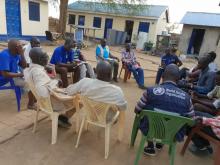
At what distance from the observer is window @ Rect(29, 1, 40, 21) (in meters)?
13.2

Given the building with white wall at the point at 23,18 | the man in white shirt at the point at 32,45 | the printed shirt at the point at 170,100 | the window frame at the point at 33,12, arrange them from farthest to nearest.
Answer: the window frame at the point at 33,12
the building with white wall at the point at 23,18
the man in white shirt at the point at 32,45
the printed shirt at the point at 170,100

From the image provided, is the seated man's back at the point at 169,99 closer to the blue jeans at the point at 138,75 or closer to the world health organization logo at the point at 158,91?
the world health organization logo at the point at 158,91

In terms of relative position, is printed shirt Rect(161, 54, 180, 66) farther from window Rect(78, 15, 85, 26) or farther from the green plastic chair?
window Rect(78, 15, 85, 26)

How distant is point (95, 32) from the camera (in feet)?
73.9

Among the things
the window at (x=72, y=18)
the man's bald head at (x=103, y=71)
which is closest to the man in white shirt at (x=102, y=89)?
the man's bald head at (x=103, y=71)

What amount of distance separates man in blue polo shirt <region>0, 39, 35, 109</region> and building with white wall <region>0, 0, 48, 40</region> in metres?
9.20

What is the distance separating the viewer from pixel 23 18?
12805mm

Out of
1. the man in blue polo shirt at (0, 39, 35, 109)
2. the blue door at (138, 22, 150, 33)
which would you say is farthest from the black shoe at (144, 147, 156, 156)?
the blue door at (138, 22, 150, 33)

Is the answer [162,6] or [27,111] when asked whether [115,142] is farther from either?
[162,6]

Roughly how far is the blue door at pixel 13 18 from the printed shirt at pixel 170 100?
38.9ft

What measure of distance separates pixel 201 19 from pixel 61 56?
15677mm

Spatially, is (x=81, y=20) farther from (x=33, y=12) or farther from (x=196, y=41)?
(x=196, y=41)

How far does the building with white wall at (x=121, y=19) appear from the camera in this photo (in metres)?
20.3

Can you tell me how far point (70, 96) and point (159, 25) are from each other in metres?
20.0
